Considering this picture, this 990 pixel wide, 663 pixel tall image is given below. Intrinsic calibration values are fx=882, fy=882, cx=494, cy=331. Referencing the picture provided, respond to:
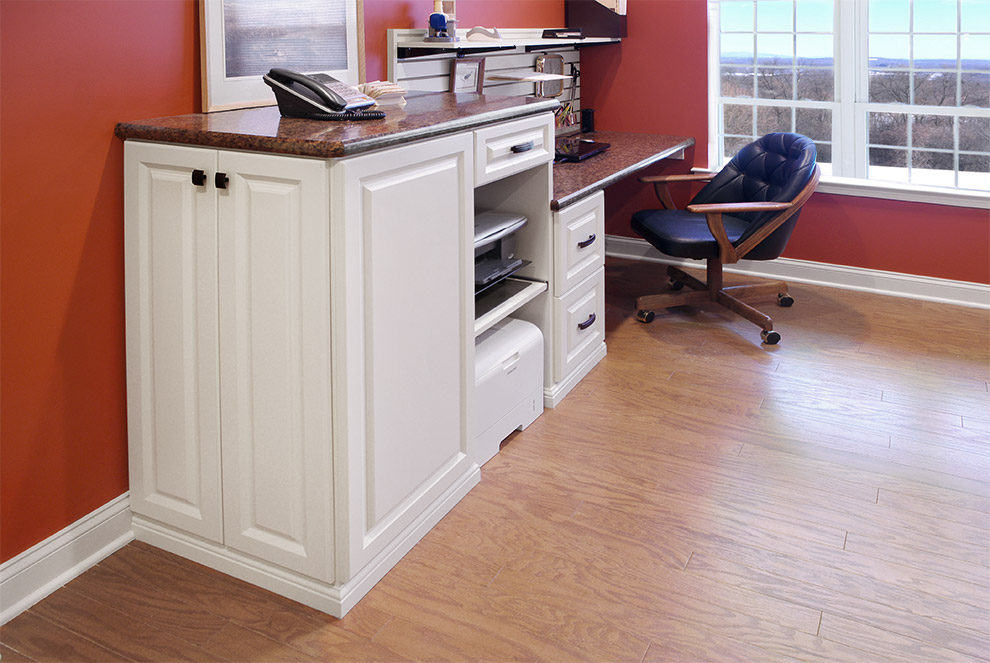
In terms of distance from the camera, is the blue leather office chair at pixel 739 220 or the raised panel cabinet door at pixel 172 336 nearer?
the raised panel cabinet door at pixel 172 336

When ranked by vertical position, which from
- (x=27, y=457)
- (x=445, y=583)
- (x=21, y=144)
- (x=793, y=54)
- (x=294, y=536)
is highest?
(x=793, y=54)

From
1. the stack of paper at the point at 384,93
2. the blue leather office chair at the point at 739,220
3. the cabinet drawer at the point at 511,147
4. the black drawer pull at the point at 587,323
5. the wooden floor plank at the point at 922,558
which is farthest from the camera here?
the blue leather office chair at the point at 739,220

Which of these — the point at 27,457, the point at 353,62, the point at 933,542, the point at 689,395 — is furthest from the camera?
the point at 689,395

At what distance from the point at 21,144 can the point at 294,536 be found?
106 centimetres

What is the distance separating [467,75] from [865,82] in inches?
82.9

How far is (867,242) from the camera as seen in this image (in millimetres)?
4461

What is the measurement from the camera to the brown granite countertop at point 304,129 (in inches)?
74.0

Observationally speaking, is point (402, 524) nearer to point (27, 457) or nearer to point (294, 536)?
point (294, 536)

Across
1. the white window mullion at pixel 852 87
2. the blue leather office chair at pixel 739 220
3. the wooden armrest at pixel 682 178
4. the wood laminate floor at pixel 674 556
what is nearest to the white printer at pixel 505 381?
the wood laminate floor at pixel 674 556

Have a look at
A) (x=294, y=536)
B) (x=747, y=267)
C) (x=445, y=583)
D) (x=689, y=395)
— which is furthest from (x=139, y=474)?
(x=747, y=267)

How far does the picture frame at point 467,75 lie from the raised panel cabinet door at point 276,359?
182 centimetres

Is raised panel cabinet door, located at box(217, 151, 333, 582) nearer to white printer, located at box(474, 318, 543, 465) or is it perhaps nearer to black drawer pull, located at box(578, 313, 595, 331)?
white printer, located at box(474, 318, 543, 465)

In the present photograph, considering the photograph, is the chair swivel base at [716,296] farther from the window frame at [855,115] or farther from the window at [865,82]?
the window at [865,82]

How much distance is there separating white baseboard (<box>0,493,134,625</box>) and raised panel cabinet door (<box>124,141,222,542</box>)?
0.08 meters
